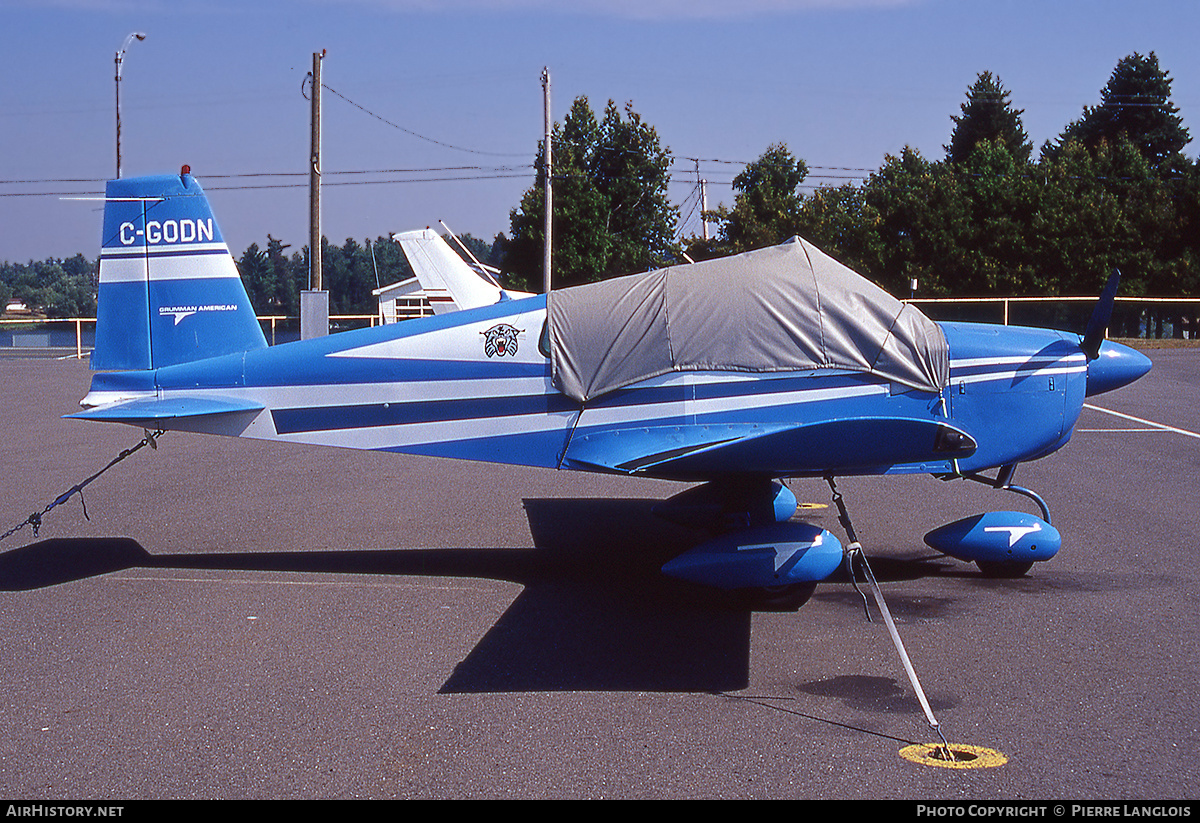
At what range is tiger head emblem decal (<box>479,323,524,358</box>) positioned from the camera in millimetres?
6754

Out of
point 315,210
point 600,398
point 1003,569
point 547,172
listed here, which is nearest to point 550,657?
point 600,398

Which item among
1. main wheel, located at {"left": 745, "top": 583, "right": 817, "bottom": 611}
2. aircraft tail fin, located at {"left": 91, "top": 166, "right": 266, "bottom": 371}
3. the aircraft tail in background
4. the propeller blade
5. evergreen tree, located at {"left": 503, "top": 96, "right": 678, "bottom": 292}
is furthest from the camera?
evergreen tree, located at {"left": 503, "top": 96, "right": 678, "bottom": 292}

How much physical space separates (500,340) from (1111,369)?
4.33 m

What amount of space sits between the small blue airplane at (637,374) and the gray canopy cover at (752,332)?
0.01 metres

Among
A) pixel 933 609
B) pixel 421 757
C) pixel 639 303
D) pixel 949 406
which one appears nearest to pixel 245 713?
pixel 421 757

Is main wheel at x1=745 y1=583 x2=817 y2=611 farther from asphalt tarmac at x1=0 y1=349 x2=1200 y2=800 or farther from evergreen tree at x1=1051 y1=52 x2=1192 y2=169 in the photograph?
evergreen tree at x1=1051 y1=52 x2=1192 y2=169

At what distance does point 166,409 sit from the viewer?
670 centimetres

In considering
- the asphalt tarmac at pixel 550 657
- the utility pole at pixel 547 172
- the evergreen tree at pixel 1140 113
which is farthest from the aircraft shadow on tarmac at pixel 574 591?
the evergreen tree at pixel 1140 113

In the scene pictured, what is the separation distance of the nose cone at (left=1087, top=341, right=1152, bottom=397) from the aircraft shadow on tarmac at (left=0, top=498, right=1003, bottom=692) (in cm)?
172

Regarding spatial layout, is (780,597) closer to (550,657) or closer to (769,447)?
(769,447)

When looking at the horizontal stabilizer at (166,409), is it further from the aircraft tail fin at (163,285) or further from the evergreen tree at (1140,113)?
the evergreen tree at (1140,113)

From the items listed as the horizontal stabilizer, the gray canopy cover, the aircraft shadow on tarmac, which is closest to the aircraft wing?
the gray canopy cover

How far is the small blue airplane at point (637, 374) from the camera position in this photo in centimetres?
650

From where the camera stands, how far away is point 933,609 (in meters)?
6.16
